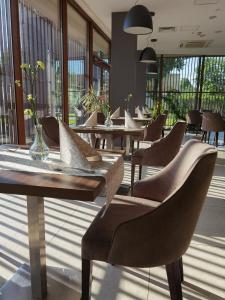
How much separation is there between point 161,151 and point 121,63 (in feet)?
11.6

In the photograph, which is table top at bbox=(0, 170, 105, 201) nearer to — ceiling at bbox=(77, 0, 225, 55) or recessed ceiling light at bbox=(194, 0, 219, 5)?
ceiling at bbox=(77, 0, 225, 55)

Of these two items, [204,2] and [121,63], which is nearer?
[204,2]

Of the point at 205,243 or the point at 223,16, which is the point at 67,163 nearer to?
the point at 205,243

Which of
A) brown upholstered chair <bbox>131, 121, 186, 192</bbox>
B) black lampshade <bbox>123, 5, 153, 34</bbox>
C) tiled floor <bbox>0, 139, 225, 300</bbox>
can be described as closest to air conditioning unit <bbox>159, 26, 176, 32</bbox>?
black lampshade <bbox>123, 5, 153, 34</bbox>

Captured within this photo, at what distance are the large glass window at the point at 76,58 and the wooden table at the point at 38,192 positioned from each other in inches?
185

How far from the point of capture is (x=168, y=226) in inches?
46.6

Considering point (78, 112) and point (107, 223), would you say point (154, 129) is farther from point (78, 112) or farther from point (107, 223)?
point (107, 223)

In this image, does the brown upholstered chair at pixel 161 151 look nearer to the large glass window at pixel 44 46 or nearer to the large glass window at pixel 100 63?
the large glass window at pixel 44 46

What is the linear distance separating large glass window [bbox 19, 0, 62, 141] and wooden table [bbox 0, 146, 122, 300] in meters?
2.76

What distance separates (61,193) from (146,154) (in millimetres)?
2199

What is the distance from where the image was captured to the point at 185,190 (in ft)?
3.72

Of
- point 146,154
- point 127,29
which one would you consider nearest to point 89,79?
point 127,29

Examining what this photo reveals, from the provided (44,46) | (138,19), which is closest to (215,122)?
(138,19)

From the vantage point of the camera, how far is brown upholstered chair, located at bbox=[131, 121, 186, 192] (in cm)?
326
